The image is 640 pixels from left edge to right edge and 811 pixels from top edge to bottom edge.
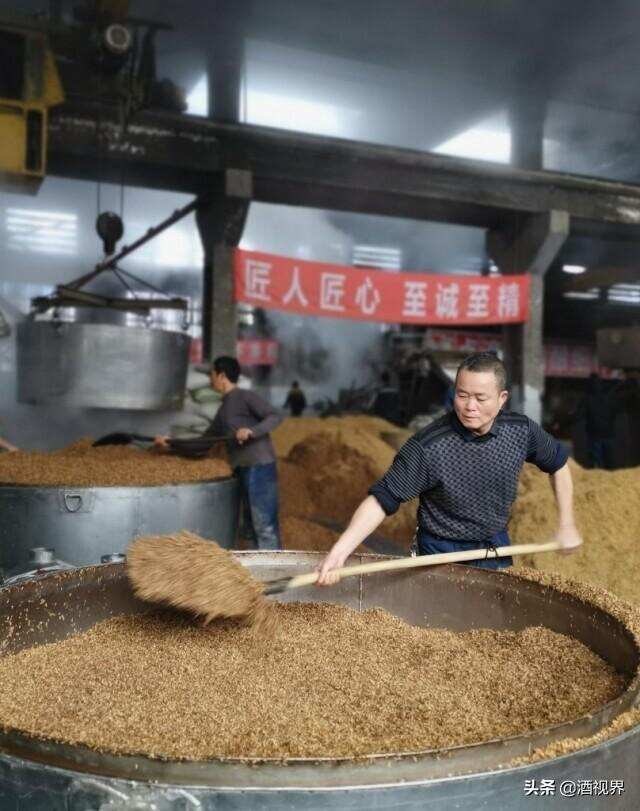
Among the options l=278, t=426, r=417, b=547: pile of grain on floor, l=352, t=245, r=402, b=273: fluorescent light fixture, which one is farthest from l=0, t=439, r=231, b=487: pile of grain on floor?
l=352, t=245, r=402, b=273: fluorescent light fixture

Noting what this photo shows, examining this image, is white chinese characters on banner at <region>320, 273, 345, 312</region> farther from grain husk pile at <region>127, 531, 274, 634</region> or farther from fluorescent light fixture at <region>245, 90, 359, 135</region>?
grain husk pile at <region>127, 531, 274, 634</region>

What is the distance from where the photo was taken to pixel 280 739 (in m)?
1.47

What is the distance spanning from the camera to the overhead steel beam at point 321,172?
27.7 ft

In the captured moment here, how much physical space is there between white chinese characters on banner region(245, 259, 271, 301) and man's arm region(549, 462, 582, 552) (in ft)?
21.0

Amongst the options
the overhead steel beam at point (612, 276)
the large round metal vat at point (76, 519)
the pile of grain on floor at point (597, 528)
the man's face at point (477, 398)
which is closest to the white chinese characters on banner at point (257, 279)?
the overhead steel beam at point (612, 276)

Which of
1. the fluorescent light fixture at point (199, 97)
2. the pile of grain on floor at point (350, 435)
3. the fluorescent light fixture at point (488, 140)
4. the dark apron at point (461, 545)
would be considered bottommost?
the pile of grain on floor at point (350, 435)

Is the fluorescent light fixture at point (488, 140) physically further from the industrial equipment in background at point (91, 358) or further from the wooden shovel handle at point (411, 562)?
the wooden shovel handle at point (411, 562)

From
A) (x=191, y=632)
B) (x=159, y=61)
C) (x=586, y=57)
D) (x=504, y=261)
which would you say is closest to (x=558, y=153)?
(x=504, y=261)

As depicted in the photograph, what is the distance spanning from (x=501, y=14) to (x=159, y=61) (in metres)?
5.49

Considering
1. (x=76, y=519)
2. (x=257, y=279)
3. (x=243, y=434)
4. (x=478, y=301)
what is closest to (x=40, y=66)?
(x=257, y=279)

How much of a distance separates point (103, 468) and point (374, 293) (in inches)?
238

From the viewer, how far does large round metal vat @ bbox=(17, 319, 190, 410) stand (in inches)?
209

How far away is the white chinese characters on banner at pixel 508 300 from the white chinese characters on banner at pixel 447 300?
2.84 feet

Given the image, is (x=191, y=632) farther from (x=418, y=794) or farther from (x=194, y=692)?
(x=418, y=794)
